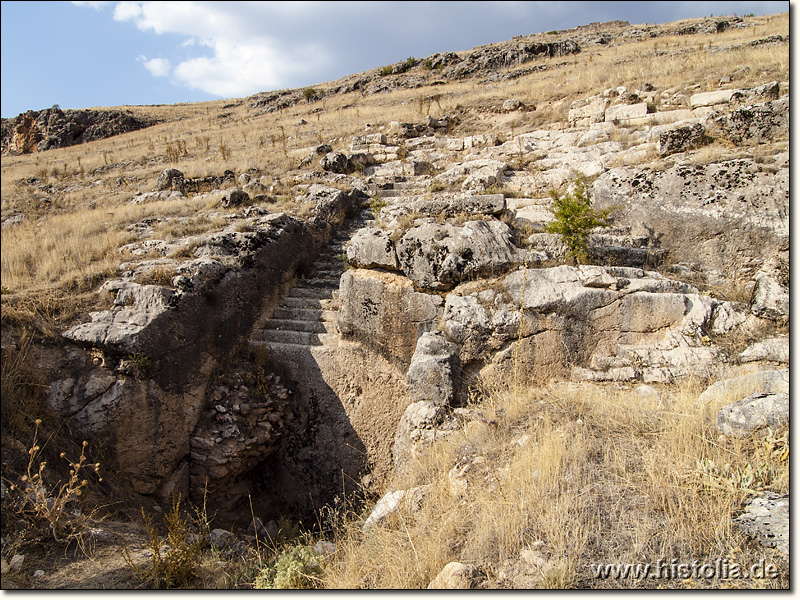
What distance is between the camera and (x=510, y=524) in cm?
265

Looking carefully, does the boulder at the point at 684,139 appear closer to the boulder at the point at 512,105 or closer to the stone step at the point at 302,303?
the stone step at the point at 302,303

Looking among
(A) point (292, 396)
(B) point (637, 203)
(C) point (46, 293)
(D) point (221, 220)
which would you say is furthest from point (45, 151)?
(B) point (637, 203)

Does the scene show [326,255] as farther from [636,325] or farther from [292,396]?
[636,325]

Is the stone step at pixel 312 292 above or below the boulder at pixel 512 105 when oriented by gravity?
below

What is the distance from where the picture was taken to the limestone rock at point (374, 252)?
5605 mm

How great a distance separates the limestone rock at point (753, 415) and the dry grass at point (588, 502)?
0.25 ft

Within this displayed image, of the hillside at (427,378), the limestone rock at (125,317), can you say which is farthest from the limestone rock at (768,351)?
the limestone rock at (125,317)

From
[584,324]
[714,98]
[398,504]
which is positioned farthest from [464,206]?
[714,98]

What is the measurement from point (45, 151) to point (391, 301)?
99.5 ft

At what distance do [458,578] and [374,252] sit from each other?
396cm

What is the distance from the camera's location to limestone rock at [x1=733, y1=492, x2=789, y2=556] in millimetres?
2244

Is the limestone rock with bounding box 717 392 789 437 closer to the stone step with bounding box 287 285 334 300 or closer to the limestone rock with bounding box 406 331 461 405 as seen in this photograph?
the limestone rock with bounding box 406 331 461 405

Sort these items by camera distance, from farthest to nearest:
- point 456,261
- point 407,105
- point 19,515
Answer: point 407,105
point 456,261
point 19,515

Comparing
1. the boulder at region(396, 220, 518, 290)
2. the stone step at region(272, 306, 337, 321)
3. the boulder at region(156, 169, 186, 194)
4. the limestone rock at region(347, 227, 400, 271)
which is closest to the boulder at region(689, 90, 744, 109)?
the boulder at region(396, 220, 518, 290)
